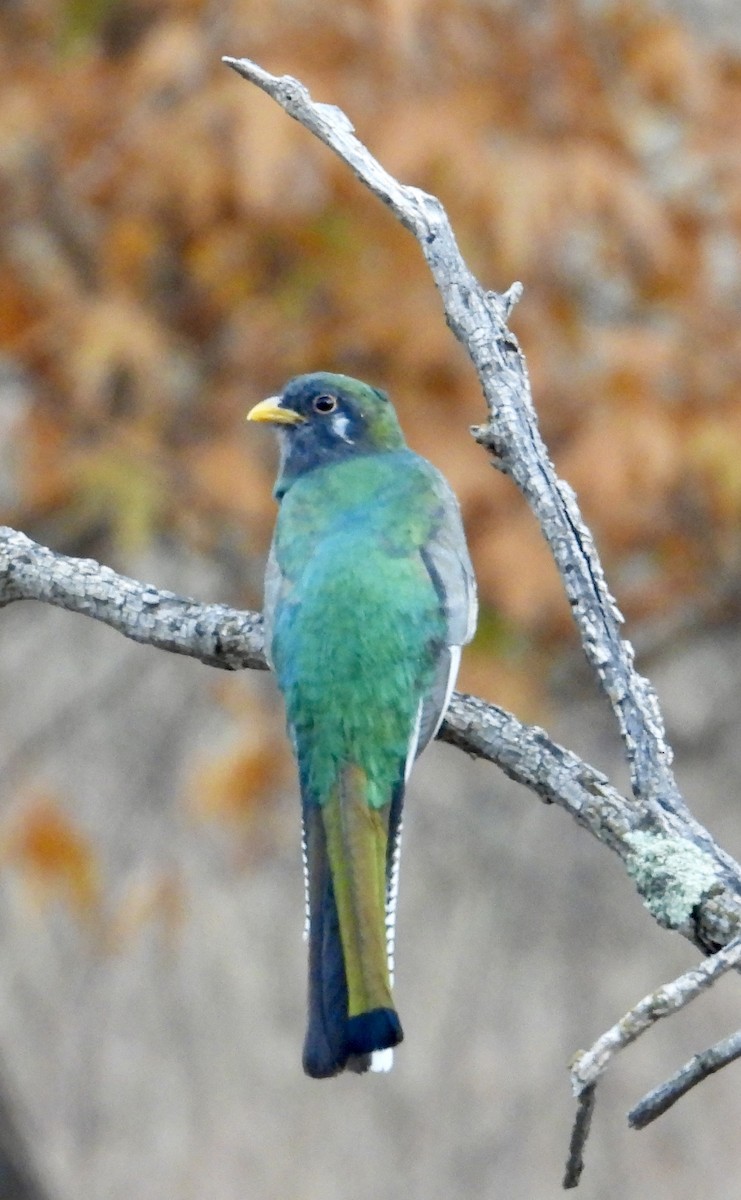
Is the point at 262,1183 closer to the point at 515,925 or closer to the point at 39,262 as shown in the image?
the point at 515,925

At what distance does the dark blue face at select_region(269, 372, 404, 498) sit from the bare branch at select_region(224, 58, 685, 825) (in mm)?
1033

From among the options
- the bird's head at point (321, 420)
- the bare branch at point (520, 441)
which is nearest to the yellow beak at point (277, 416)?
the bird's head at point (321, 420)

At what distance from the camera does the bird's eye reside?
395 centimetres

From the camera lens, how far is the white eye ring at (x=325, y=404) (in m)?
3.95

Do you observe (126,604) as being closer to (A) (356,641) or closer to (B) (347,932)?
(A) (356,641)

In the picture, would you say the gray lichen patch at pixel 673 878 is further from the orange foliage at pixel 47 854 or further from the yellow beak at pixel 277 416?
the orange foliage at pixel 47 854

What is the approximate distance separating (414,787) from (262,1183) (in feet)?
6.53

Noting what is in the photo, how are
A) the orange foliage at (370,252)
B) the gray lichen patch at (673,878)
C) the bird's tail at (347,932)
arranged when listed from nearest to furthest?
the gray lichen patch at (673,878)
the bird's tail at (347,932)
the orange foliage at (370,252)

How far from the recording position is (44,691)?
28.2 feet

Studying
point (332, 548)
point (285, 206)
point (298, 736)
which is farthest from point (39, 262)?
point (298, 736)

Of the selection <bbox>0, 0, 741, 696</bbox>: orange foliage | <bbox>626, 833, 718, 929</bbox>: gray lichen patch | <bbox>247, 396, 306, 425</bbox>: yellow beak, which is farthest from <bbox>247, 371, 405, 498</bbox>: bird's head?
<bbox>626, 833, 718, 929</bbox>: gray lichen patch

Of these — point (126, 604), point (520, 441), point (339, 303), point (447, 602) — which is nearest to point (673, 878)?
point (520, 441)

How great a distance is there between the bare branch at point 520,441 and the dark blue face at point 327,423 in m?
1.03

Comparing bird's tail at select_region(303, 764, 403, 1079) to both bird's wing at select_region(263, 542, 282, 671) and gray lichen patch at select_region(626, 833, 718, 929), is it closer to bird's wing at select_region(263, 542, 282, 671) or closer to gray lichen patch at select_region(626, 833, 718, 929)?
bird's wing at select_region(263, 542, 282, 671)
